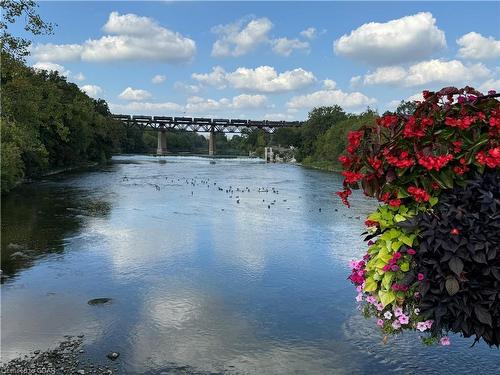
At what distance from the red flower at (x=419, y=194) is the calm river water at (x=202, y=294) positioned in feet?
26.3

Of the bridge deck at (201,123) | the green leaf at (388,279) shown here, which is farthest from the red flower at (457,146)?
the bridge deck at (201,123)

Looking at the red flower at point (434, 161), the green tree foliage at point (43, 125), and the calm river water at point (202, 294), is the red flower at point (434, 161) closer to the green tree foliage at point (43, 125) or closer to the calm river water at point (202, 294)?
the calm river water at point (202, 294)

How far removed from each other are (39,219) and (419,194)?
2999 centimetres

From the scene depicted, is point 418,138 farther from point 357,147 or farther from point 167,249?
point 167,249

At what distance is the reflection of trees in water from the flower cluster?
17.3m

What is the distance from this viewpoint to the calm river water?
1191 centimetres

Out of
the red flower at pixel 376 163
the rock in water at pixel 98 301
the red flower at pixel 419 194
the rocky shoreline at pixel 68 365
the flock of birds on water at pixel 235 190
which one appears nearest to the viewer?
the red flower at pixel 419 194

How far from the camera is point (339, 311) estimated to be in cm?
1509

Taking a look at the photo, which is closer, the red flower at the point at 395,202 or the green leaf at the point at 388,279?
the red flower at the point at 395,202

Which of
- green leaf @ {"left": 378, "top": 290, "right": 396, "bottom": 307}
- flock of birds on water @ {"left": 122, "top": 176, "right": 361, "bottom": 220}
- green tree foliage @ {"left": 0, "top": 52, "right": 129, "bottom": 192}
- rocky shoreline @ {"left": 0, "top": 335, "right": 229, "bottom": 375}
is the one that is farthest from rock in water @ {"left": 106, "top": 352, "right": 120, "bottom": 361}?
flock of birds on water @ {"left": 122, "top": 176, "right": 361, "bottom": 220}

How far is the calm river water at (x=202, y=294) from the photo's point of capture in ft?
39.1

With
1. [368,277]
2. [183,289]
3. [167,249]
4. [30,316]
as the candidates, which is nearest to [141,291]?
[183,289]

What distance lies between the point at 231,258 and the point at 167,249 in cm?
334

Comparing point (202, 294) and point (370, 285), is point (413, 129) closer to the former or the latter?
point (370, 285)
